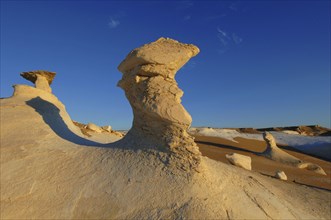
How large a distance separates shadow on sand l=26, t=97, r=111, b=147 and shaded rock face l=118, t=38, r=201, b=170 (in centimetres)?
157

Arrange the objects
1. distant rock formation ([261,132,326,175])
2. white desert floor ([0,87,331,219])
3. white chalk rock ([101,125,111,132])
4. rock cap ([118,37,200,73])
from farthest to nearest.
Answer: white chalk rock ([101,125,111,132]) < distant rock formation ([261,132,326,175]) < rock cap ([118,37,200,73]) < white desert floor ([0,87,331,219])

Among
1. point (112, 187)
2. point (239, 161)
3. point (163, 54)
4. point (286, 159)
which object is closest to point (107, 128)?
point (286, 159)

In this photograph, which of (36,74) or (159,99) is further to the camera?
(36,74)

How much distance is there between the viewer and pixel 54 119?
7.41 meters

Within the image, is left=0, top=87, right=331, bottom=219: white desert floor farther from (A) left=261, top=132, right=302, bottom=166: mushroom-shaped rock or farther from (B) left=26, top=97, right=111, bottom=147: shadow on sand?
(A) left=261, top=132, right=302, bottom=166: mushroom-shaped rock

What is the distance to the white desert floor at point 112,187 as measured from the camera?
4.33 meters

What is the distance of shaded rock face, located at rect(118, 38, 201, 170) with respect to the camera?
499cm

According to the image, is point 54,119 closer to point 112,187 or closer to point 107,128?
point 112,187

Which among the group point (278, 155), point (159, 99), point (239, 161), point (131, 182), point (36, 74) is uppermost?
point (36, 74)

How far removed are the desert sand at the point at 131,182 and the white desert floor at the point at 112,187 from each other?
0.01 m

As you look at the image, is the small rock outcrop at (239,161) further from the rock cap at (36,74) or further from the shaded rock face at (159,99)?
the rock cap at (36,74)

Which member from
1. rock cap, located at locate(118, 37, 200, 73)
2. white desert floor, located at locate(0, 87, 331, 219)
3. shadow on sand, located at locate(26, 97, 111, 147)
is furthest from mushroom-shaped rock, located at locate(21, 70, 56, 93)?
rock cap, located at locate(118, 37, 200, 73)

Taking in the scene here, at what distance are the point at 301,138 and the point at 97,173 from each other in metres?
23.0

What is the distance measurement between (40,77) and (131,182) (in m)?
5.32
